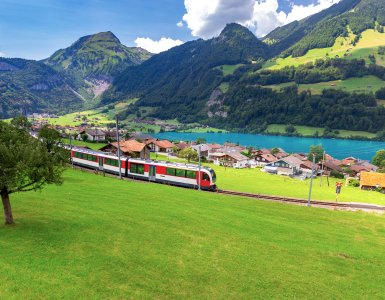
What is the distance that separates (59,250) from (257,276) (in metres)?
9.94

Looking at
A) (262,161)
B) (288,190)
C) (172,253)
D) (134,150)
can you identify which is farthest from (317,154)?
(172,253)

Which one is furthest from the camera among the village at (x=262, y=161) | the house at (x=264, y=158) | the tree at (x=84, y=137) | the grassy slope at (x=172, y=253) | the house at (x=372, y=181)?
the tree at (x=84, y=137)

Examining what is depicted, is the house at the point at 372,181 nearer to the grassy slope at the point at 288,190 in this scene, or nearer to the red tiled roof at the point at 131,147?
the grassy slope at the point at 288,190

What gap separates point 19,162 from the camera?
16703 millimetres

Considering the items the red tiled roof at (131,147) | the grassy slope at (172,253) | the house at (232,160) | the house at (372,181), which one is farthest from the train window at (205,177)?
the house at (232,160)

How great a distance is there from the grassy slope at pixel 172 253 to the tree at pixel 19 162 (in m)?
2.65

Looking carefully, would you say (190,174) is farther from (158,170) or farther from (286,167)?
(286,167)

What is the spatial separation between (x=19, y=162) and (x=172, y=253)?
9427 mm

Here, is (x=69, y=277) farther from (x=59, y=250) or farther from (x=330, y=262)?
(x=330, y=262)

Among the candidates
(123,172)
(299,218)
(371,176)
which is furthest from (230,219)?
(371,176)

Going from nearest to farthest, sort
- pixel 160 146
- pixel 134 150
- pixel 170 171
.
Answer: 1. pixel 170 171
2. pixel 134 150
3. pixel 160 146

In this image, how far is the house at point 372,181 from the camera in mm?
83938

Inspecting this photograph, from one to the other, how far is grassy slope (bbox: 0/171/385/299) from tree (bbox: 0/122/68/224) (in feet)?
8.70

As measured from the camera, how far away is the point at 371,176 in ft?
283
